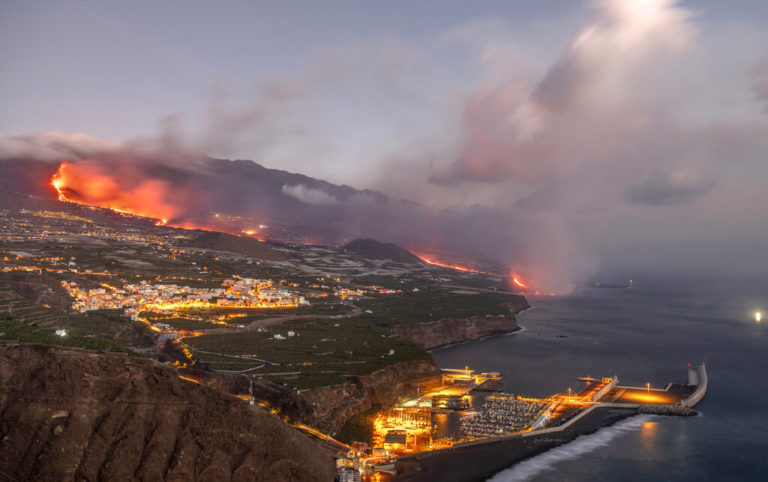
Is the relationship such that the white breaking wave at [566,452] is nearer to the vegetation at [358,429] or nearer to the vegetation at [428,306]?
the vegetation at [358,429]

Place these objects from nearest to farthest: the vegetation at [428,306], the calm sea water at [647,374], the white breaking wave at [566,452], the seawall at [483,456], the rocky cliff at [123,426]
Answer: the rocky cliff at [123,426], the seawall at [483,456], the white breaking wave at [566,452], the calm sea water at [647,374], the vegetation at [428,306]

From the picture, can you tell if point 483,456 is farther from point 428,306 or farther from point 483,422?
point 428,306

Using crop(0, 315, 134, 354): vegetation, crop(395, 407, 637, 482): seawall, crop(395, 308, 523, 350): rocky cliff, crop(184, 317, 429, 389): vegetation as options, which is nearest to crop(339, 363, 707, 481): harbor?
crop(395, 407, 637, 482): seawall

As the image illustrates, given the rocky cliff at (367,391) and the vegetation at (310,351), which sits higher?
the vegetation at (310,351)

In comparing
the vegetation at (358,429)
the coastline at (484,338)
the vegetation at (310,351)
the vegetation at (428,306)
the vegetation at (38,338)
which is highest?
the vegetation at (38,338)

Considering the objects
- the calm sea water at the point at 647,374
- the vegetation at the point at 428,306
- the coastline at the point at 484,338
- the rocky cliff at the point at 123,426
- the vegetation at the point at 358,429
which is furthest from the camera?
the vegetation at the point at 428,306

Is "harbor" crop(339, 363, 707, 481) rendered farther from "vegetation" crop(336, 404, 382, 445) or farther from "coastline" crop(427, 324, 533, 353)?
"coastline" crop(427, 324, 533, 353)

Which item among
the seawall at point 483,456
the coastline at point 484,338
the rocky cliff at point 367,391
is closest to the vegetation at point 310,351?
the rocky cliff at point 367,391

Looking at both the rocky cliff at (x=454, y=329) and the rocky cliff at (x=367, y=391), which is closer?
the rocky cliff at (x=367, y=391)

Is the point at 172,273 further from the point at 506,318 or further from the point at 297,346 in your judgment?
the point at 506,318
